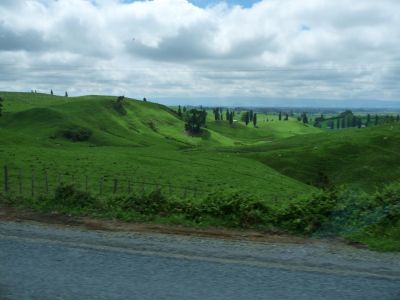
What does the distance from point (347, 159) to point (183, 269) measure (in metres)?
95.9

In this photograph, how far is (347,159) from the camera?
99.7 meters

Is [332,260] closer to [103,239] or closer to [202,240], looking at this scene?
[202,240]

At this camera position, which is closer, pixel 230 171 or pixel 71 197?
pixel 71 197

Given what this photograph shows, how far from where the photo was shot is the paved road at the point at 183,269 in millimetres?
7934

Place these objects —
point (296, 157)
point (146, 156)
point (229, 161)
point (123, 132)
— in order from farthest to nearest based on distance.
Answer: point (123, 132) < point (296, 157) < point (229, 161) < point (146, 156)

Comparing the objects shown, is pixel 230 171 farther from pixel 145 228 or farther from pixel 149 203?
pixel 145 228

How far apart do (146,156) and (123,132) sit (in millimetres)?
97175

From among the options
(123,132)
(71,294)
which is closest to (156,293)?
(71,294)

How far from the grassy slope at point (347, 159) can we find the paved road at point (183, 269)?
256 feet

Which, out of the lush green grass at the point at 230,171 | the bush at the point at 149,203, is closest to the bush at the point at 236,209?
the lush green grass at the point at 230,171

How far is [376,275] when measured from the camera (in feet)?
28.7

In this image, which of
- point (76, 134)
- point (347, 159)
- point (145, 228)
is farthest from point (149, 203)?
point (76, 134)

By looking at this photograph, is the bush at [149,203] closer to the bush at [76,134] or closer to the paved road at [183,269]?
the paved road at [183,269]

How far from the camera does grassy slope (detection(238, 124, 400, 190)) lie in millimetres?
90500
